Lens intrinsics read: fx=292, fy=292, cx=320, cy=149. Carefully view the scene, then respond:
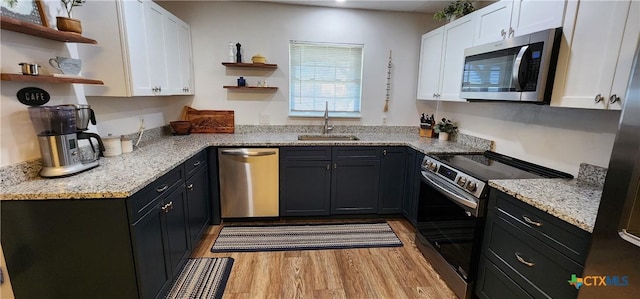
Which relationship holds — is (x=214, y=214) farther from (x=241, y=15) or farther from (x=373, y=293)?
(x=241, y=15)

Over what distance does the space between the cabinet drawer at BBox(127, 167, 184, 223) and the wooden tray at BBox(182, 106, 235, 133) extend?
52.1 inches

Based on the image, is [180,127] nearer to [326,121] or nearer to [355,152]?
[326,121]

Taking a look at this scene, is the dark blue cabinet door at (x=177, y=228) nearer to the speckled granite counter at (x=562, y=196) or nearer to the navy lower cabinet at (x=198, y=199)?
the navy lower cabinet at (x=198, y=199)

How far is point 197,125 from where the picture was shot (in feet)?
11.3

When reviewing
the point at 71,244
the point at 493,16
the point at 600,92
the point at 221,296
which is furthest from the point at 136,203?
the point at 493,16

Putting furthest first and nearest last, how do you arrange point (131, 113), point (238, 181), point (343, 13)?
1. point (343, 13)
2. point (238, 181)
3. point (131, 113)

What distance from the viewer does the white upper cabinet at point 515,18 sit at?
5.82 feet

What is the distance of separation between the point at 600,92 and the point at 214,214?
314cm

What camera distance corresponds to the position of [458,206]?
206cm

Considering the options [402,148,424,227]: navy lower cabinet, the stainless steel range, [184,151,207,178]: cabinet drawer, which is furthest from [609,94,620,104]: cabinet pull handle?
[184,151,207,178]: cabinet drawer

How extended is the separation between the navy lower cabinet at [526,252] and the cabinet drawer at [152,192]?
6.73 feet

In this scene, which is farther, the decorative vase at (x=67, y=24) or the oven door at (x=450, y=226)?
the oven door at (x=450, y=226)

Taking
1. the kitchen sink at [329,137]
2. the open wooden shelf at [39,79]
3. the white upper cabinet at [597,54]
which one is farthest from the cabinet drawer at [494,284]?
the open wooden shelf at [39,79]

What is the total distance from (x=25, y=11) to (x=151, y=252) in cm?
149
